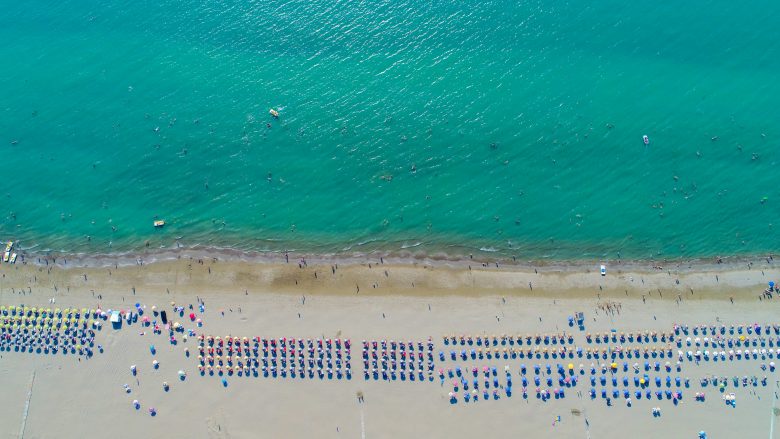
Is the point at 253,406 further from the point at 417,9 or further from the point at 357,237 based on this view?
the point at 417,9

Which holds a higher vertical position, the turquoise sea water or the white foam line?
the turquoise sea water

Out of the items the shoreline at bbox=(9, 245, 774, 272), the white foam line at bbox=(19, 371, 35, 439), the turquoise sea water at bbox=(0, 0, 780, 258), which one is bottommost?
the white foam line at bbox=(19, 371, 35, 439)

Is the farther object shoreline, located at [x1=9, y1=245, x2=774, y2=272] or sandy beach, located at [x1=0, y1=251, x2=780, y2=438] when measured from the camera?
shoreline, located at [x1=9, y1=245, x2=774, y2=272]

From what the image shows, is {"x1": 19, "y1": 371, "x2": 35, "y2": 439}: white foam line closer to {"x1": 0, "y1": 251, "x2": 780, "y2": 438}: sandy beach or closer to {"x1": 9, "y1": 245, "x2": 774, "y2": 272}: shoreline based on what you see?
{"x1": 0, "y1": 251, "x2": 780, "y2": 438}: sandy beach

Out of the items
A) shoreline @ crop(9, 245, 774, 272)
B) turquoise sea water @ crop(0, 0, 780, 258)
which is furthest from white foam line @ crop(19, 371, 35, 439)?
turquoise sea water @ crop(0, 0, 780, 258)

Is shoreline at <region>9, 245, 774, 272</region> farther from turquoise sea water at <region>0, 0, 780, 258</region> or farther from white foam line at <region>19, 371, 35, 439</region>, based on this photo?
white foam line at <region>19, 371, 35, 439</region>

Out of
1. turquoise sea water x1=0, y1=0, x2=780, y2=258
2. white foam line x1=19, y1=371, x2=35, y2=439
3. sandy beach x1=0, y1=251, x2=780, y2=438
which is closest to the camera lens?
sandy beach x1=0, y1=251, x2=780, y2=438

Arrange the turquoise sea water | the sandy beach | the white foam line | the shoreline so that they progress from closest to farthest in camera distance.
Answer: the sandy beach, the white foam line, the shoreline, the turquoise sea water

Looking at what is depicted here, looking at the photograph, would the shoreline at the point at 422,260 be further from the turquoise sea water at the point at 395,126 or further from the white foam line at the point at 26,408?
the white foam line at the point at 26,408
